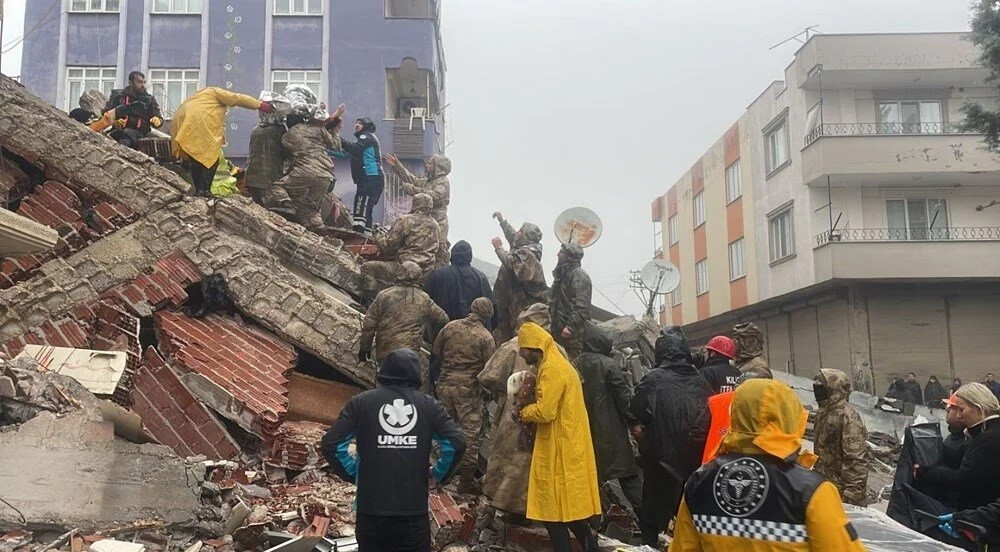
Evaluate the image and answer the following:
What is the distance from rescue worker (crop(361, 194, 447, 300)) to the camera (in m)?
8.15

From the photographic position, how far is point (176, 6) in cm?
2206

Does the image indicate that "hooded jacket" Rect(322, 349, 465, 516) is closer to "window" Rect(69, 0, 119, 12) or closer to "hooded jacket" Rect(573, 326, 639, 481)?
"hooded jacket" Rect(573, 326, 639, 481)

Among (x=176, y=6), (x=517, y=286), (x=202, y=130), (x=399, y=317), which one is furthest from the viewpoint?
(x=176, y=6)

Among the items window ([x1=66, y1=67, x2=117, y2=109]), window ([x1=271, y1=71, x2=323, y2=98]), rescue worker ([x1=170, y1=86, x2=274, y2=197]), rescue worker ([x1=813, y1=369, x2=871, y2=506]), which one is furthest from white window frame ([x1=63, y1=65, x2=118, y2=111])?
rescue worker ([x1=813, y1=369, x2=871, y2=506])

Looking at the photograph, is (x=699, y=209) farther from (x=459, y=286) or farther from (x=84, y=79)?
(x=459, y=286)

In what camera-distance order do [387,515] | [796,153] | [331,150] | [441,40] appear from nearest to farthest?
[387,515] < [331,150] < [796,153] < [441,40]

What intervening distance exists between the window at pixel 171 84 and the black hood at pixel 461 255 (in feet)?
56.4

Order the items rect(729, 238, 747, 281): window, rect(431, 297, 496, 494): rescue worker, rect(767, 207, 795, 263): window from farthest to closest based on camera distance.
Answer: rect(729, 238, 747, 281): window, rect(767, 207, 795, 263): window, rect(431, 297, 496, 494): rescue worker

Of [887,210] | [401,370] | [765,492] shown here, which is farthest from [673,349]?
[887,210]

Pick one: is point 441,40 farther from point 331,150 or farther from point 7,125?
point 7,125

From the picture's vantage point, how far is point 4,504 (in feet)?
15.6

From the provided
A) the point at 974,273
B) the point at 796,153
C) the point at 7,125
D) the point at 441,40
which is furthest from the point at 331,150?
the point at 441,40

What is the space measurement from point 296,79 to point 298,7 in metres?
2.26

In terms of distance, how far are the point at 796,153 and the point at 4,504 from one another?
20862 mm
